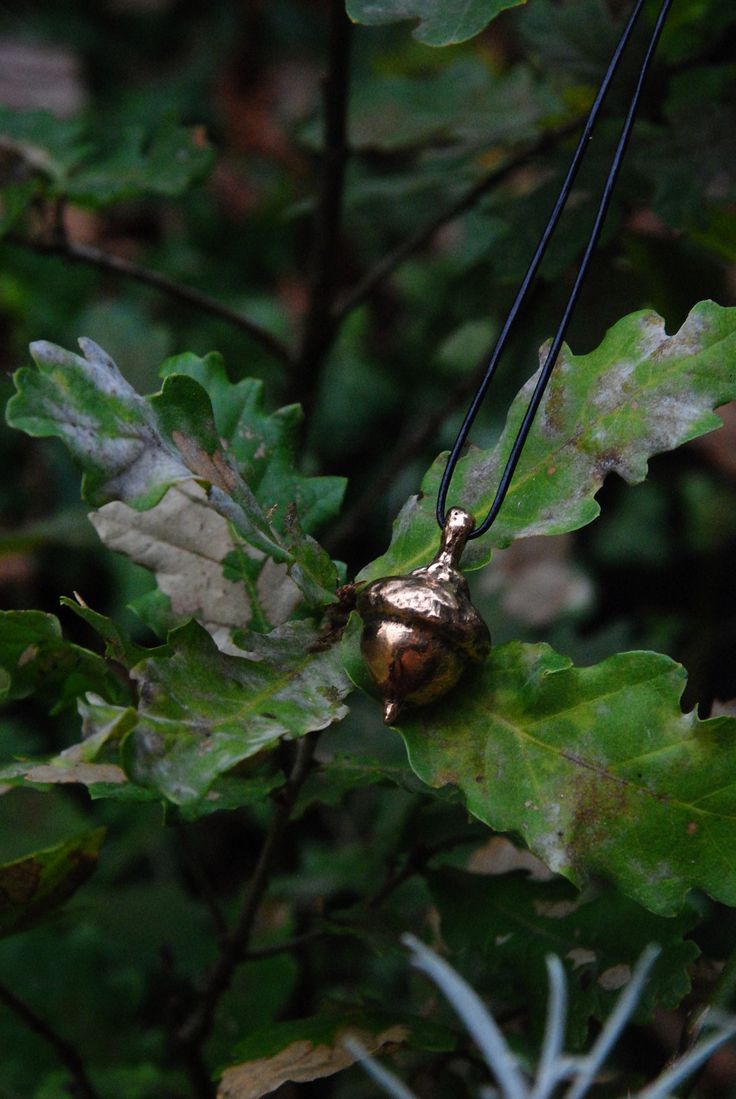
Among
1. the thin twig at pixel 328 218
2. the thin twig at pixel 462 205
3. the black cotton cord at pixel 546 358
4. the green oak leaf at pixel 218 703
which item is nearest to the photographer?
the green oak leaf at pixel 218 703

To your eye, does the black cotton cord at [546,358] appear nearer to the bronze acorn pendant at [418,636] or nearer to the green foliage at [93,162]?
the bronze acorn pendant at [418,636]

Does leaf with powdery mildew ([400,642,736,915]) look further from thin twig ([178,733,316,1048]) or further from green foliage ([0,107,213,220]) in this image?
green foliage ([0,107,213,220])

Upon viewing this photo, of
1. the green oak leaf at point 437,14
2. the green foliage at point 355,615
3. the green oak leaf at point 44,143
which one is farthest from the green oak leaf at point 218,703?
the green oak leaf at point 44,143

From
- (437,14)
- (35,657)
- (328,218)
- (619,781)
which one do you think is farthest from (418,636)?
(328,218)

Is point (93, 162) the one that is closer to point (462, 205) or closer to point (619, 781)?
point (462, 205)

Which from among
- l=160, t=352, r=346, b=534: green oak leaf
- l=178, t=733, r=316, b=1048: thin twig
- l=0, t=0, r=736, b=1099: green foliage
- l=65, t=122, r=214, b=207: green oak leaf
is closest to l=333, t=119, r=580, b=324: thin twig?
l=0, t=0, r=736, b=1099: green foliage

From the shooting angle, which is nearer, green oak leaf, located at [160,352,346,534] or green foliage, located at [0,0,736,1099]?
green foliage, located at [0,0,736,1099]
